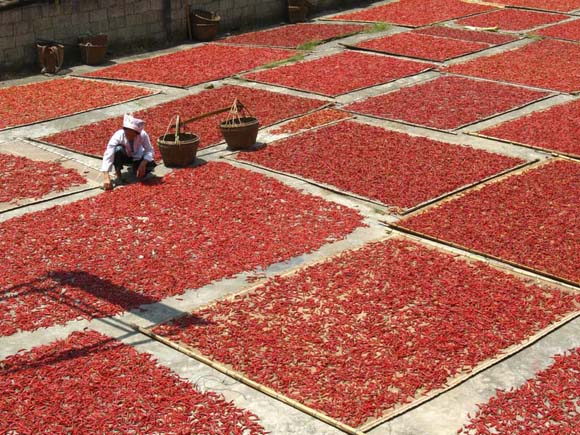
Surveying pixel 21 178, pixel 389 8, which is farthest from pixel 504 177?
pixel 389 8

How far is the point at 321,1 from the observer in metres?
24.1

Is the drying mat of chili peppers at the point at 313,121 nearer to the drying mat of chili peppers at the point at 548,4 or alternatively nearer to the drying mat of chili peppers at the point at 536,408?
the drying mat of chili peppers at the point at 536,408

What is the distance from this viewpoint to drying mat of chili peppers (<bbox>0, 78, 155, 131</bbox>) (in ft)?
49.0

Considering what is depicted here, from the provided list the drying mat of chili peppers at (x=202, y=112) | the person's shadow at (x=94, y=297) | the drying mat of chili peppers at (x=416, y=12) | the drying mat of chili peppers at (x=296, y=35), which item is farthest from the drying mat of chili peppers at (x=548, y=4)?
the person's shadow at (x=94, y=297)

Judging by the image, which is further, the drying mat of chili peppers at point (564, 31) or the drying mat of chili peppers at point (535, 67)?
the drying mat of chili peppers at point (564, 31)

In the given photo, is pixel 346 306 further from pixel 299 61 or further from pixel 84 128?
pixel 299 61

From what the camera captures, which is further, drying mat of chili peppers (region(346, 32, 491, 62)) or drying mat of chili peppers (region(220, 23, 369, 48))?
drying mat of chili peppers (region(220, 23, 369, 48))

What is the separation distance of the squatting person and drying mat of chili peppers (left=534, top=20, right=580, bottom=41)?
11.7 m

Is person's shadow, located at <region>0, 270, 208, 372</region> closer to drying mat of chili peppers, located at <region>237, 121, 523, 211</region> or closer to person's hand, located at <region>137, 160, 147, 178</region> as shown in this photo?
person's hand, located at <region>137, 160, 147, 178</region>

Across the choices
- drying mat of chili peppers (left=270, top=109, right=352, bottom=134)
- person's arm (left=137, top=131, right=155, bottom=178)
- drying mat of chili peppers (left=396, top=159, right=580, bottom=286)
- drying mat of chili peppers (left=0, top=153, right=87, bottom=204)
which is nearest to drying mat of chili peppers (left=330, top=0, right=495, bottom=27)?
drying mat of chili peppers (left=270, top=109, right=352, bottom=134)

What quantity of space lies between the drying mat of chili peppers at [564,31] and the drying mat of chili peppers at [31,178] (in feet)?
39.9

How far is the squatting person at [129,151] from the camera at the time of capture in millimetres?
11508

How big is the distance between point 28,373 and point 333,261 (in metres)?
3.31

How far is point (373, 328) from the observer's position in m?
8.10
